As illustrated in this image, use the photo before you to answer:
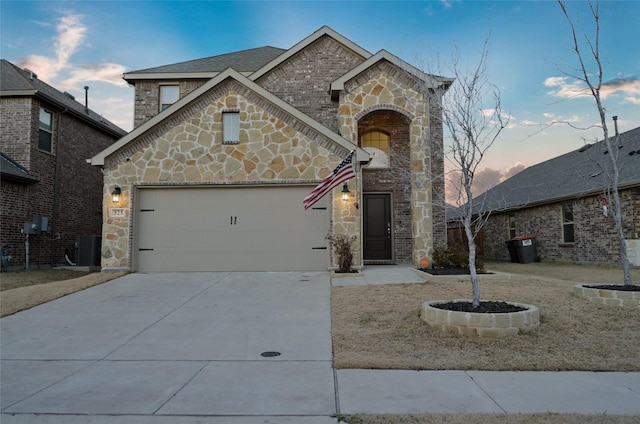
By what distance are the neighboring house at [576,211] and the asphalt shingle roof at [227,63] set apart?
34.6 feet

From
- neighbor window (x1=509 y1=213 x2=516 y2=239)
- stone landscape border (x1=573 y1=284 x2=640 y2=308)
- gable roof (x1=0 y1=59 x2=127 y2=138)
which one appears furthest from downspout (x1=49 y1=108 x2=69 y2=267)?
neighbor window (x1=509 y1=213 x2=516 y2=239)

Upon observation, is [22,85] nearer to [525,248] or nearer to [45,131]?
[45,131]

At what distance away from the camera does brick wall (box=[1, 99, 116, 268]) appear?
14.4 m

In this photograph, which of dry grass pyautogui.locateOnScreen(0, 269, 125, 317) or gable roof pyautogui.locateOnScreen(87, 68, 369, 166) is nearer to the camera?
dry grass pyautogui.locateOnScreen(0, 269, 125, 317)

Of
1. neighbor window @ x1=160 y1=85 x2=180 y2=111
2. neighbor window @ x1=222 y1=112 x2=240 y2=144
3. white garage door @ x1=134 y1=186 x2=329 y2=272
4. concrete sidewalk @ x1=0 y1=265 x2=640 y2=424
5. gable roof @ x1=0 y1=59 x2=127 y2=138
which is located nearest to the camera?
concrete sidewalk @ x1=0 y1=265 x2=640 y2=424

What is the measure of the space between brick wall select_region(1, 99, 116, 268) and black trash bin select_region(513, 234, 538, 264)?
18002mm

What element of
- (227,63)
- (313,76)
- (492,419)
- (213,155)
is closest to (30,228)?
(213,155)

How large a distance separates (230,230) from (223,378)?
7718mm

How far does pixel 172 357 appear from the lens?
530 centimetres

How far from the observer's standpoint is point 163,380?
4473 millimetres

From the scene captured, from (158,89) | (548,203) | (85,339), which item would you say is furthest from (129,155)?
(548,203)

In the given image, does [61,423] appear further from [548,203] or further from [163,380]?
[548,203]

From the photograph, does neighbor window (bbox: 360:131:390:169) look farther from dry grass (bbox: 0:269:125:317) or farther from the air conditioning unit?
the air conditioning unit

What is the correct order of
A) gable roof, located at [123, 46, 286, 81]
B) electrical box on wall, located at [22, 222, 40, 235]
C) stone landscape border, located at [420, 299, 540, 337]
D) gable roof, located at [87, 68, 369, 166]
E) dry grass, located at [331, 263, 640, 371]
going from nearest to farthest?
1. dry grass, located at [331, 263, 640, 371]
2. stone landscape border, located at [420, 299, 540, 337]
3. gable roof, located at [87, 68, 369, 166]
4. electrical box on wall, located at [22, 222, 40, 235]
5. gable roof, located at [123, 46, 286, 81]
